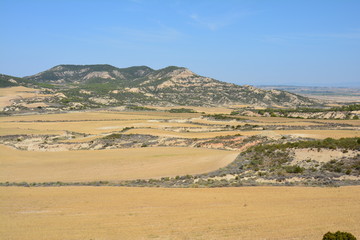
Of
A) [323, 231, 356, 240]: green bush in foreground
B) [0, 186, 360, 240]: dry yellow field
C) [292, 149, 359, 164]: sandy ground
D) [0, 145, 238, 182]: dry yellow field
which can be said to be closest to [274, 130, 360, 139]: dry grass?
→ [0, 145, 238, 182]: dry yellow field

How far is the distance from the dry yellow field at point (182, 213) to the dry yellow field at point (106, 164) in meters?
6.73

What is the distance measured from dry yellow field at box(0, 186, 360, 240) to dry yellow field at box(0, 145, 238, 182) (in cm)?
673

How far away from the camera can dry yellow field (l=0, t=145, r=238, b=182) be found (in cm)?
2867

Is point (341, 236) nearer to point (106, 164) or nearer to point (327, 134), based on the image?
point (106, 164)

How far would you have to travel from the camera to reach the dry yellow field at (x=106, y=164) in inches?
1129

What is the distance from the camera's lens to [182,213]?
52.9ft

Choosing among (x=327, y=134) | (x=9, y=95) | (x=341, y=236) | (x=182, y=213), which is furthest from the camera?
(x=9, y=95)

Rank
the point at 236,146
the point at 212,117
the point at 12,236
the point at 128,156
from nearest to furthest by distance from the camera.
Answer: the point at 12,236, the point at 128,156, the point at 236,146, the point at 212,117

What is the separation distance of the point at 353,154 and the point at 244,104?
15341 cm

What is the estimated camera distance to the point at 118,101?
16825cm

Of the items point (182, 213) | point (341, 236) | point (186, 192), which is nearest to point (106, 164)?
point (186, 192)

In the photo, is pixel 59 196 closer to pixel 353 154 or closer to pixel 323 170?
pixel 323 170

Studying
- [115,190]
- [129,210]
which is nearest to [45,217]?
[129,210]

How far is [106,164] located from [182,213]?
18.9 meters
